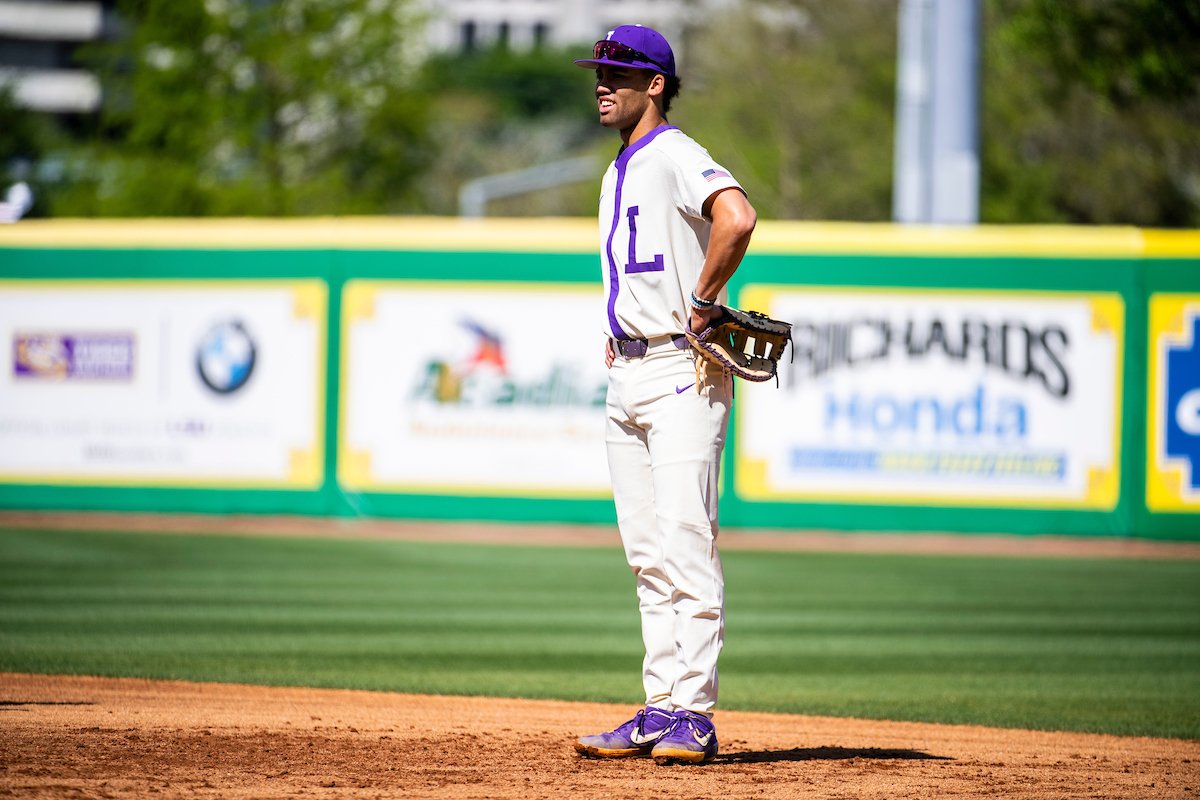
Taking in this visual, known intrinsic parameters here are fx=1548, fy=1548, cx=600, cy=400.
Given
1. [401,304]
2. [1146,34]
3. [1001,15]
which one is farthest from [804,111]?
[401,304]

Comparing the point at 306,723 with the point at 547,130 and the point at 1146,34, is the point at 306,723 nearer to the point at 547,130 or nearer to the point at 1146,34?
the point at 1146,34

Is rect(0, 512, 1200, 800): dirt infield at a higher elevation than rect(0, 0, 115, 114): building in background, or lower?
lower

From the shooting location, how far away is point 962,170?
631 inches

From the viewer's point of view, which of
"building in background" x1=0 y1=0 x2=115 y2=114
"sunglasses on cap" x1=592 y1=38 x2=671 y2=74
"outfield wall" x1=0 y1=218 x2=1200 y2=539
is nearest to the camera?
"sunglasses on cap" x1=592 y1=38 x2=671 y2=74

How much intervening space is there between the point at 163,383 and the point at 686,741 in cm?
1052

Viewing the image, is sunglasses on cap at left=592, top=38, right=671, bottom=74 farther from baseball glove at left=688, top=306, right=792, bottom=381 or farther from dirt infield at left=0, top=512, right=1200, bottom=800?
dirt infield at left=0, top=512, right=1200, bottom=800

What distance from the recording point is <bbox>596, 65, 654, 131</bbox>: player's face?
462 centimetres

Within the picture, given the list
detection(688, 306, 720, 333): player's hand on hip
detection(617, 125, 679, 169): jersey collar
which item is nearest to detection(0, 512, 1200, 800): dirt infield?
detection(688, 306, 720, 333): player's hand on hip

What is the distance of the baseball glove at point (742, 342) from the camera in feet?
14.6

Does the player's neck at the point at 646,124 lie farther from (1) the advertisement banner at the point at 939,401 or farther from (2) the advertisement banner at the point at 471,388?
(2) the advertisement banner at the point at 471,388

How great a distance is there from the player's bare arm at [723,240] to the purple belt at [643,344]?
14cm

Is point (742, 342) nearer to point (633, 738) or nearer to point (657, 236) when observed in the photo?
point (657, 236)

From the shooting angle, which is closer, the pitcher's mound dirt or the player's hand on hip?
the pitcher's mound dirt

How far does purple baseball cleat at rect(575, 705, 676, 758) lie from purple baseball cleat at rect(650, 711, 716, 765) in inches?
1.5
